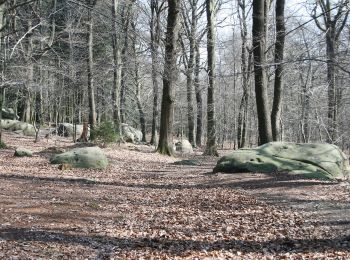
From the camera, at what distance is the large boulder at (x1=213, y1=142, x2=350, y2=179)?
14.1 metres

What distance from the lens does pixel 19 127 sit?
110 ft

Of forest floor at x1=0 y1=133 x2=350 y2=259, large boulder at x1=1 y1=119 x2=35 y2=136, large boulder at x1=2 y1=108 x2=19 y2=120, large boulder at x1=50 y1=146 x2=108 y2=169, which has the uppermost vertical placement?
large boulder at x1=2 y1=108 x2=19 y2=120

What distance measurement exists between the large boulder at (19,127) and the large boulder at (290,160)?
70.4ft

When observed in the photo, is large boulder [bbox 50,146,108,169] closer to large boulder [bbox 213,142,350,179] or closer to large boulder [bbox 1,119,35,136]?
large boulder [bbox 213,142,350,179]

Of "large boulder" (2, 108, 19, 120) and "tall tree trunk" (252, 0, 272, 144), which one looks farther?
"large boulder" (2, 108, 19, 120)

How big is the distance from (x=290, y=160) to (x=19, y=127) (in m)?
24.8

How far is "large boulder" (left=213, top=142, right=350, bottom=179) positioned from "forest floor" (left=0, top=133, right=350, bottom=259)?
709 mm

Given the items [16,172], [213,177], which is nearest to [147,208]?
[213,177]

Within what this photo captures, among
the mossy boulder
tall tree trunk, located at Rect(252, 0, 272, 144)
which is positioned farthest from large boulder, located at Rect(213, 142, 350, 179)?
the mossy boulder

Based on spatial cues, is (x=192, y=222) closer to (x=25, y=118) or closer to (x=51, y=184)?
(x=51, y=184)

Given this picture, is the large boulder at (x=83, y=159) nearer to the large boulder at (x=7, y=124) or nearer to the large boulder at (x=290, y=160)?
the large boulder at (x=290, y=160)

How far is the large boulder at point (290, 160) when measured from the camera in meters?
14.1

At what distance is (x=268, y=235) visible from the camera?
728 cm

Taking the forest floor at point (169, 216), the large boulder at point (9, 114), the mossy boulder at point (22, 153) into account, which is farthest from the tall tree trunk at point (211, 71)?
the large boulder at point (9, 114)
